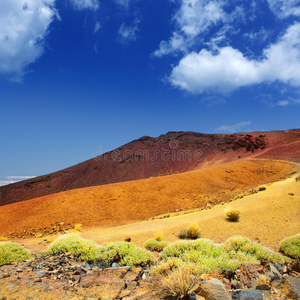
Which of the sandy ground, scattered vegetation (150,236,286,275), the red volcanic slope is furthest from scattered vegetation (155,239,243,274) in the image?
the red volcanic slope

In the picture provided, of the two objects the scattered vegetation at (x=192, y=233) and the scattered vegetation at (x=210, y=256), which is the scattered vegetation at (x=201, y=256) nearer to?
the scattered vegetation at (x=210, y=256)

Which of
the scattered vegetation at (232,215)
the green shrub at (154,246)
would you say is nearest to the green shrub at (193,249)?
the green shrub at (154,246)

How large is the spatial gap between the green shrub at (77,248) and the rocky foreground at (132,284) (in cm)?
134

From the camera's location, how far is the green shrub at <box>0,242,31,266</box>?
6.69m

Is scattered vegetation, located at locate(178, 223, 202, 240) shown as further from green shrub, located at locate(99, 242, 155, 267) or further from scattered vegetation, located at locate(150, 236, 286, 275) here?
green shrub, located at locate(99, 242, 155, 267)

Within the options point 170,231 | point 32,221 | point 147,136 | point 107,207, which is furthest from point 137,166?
point 170,231

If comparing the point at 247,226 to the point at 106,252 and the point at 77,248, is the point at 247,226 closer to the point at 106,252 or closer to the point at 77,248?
the point at 106,252

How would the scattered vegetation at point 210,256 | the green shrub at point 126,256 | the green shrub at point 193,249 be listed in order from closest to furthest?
the scattered vegetation at point 210,256
the green shrub at point 126,256
the green shrub at point 193,249

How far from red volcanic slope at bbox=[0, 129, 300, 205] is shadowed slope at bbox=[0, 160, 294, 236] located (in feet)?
63.1

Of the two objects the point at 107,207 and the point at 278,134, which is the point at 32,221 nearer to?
the point at 107,207

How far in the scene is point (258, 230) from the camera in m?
10.9

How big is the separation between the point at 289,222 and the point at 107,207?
13.8m

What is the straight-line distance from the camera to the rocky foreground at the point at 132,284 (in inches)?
154

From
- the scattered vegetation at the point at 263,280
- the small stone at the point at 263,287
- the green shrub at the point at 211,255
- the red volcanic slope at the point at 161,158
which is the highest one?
the red volcanic slope at the point at 161,158
